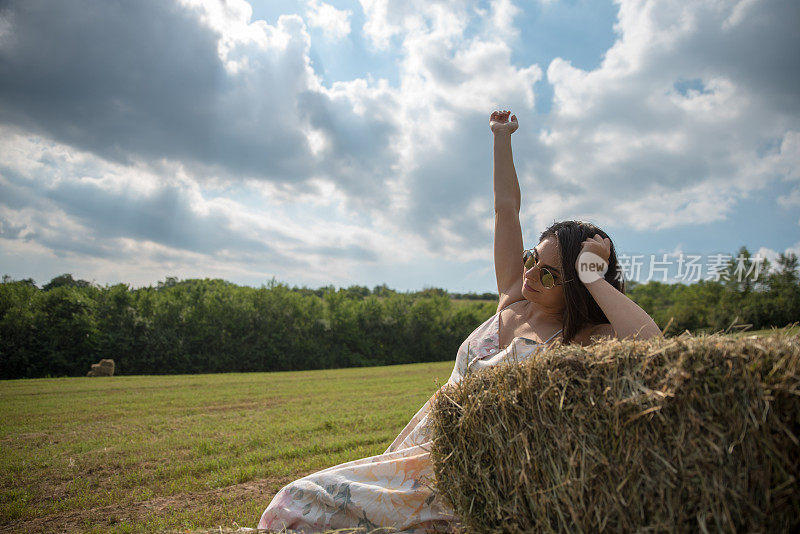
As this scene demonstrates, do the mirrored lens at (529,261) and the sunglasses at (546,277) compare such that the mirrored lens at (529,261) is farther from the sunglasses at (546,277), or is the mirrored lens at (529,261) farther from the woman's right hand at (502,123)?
the woman's right hand at (502,123)

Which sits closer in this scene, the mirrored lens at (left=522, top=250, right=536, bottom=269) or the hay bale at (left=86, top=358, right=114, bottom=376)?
the mirrored lens at (left=522, top=250, right=536, bottom=269)

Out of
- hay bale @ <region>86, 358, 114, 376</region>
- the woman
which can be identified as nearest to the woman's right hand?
the woman

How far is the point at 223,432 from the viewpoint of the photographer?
307 inches

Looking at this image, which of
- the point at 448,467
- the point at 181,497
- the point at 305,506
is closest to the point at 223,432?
the point at 181,497

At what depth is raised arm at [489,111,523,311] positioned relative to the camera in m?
3.26

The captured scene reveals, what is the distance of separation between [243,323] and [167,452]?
29441mm

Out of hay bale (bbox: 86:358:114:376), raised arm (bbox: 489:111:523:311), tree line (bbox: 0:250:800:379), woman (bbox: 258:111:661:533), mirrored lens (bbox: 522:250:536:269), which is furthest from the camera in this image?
tree line (bbox: 0:250:800:379)

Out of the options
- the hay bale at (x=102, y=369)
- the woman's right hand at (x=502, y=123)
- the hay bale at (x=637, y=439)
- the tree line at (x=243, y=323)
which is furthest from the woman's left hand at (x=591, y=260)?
the hay bale at (x=102, y=369)

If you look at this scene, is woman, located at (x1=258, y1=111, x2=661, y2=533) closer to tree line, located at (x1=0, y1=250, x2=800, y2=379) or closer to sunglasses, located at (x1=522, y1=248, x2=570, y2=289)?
sunglasses, located at (x1=522, y1=248, x2=570, y2=289)

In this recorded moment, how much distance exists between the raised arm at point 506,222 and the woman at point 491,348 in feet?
0.70

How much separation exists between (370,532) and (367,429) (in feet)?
19.3

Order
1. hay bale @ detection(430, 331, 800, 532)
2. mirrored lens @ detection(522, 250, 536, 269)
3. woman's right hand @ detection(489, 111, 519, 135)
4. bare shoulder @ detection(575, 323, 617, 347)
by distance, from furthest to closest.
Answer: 1. woman's right hand @ detection(489, 111, 519, 135)
2. mirrored lens @ detection(522, 250, 536, 269)
3. bare shoulder @ detection(575, 323, 617, 347)
4. hay bale @ detection(430, 331, 800, 532)

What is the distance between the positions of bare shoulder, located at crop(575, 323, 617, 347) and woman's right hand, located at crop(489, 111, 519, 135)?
1.68 m

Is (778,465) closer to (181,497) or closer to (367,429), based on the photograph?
(181,497)
